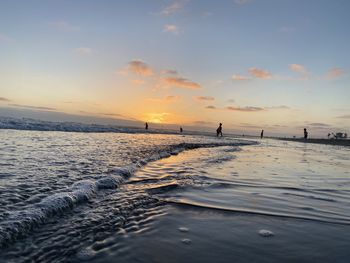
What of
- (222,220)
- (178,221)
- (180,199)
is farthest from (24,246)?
(180,199)

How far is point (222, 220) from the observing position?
4.22m

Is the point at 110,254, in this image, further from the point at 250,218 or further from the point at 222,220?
the point at 250,218

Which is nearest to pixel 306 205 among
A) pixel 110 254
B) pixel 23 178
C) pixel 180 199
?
pixel 180 199

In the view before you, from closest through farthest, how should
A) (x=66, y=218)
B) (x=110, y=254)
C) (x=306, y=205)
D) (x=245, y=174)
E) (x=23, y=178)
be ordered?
(x=110, y=254) → (x=66, y=218) → (x=306, y=205) → (x=23, y=178) → (x=245, y=174)

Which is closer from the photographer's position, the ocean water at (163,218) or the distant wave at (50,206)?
the ocean water at (163,218)

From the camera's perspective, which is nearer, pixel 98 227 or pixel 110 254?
pixel 110 254

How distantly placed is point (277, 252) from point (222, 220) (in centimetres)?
118

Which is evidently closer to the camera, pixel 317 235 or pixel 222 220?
pixel 317 235

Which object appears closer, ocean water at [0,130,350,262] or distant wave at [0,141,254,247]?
ocean water at [0,130,350,262]

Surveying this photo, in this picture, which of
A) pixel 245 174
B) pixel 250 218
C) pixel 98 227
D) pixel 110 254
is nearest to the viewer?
pixel 110 254

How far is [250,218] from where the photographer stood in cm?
439

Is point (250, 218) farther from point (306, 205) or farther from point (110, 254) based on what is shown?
point (110, 254)

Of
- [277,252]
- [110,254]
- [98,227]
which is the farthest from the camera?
[98,227]

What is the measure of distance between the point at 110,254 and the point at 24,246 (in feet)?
3.09
